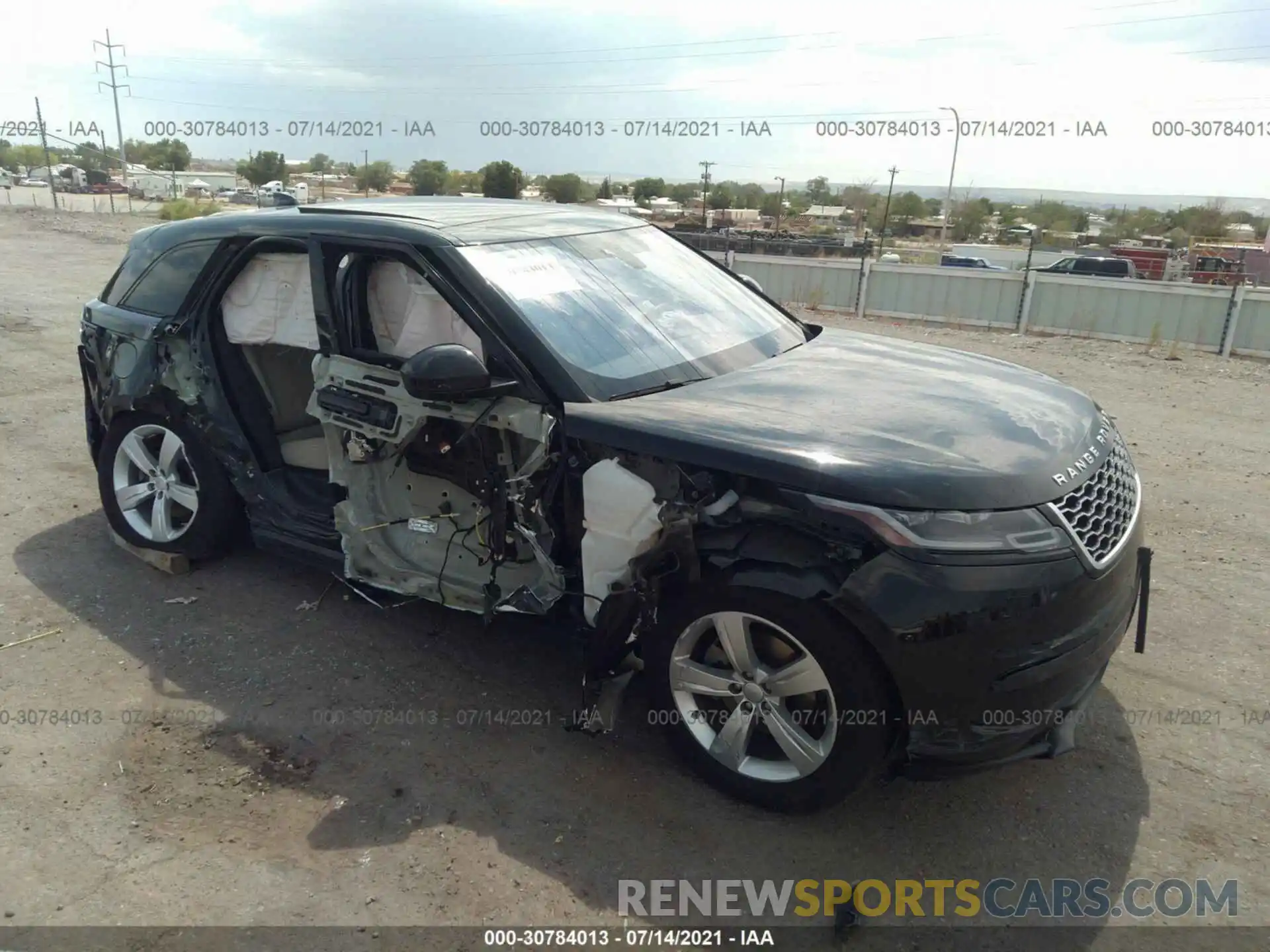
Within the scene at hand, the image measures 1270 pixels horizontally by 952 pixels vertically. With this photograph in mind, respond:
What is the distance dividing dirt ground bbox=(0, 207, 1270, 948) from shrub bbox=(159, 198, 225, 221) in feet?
87.4

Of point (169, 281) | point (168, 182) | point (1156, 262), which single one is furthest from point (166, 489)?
point (168, 182)

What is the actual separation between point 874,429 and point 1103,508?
2.63 ft

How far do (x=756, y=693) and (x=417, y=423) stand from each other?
1.66 m

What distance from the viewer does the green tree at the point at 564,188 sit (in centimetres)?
3528

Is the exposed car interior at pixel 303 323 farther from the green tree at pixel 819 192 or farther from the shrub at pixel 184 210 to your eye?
the green tree at pixel 819 192

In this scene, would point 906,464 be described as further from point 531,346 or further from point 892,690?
point 531,346

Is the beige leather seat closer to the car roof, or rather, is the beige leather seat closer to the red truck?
the car roof

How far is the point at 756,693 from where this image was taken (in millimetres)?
2916

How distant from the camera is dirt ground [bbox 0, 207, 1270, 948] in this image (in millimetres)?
2736

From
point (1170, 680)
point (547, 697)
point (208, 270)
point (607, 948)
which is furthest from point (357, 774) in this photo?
point (1170, 680)

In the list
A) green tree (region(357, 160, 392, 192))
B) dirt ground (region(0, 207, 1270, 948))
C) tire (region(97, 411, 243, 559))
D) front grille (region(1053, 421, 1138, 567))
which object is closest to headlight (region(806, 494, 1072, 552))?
front grille (region(1053, 421, 1138, 567))

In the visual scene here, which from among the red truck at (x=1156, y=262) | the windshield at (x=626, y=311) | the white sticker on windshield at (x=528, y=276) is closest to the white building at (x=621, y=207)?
the windshield at (x=626, y=311)

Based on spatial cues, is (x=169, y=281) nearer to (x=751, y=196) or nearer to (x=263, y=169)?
(x=263, y=169)

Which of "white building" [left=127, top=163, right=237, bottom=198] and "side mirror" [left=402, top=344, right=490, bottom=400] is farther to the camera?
"white building" [left=127, top=163, right=237, bottom=198]
